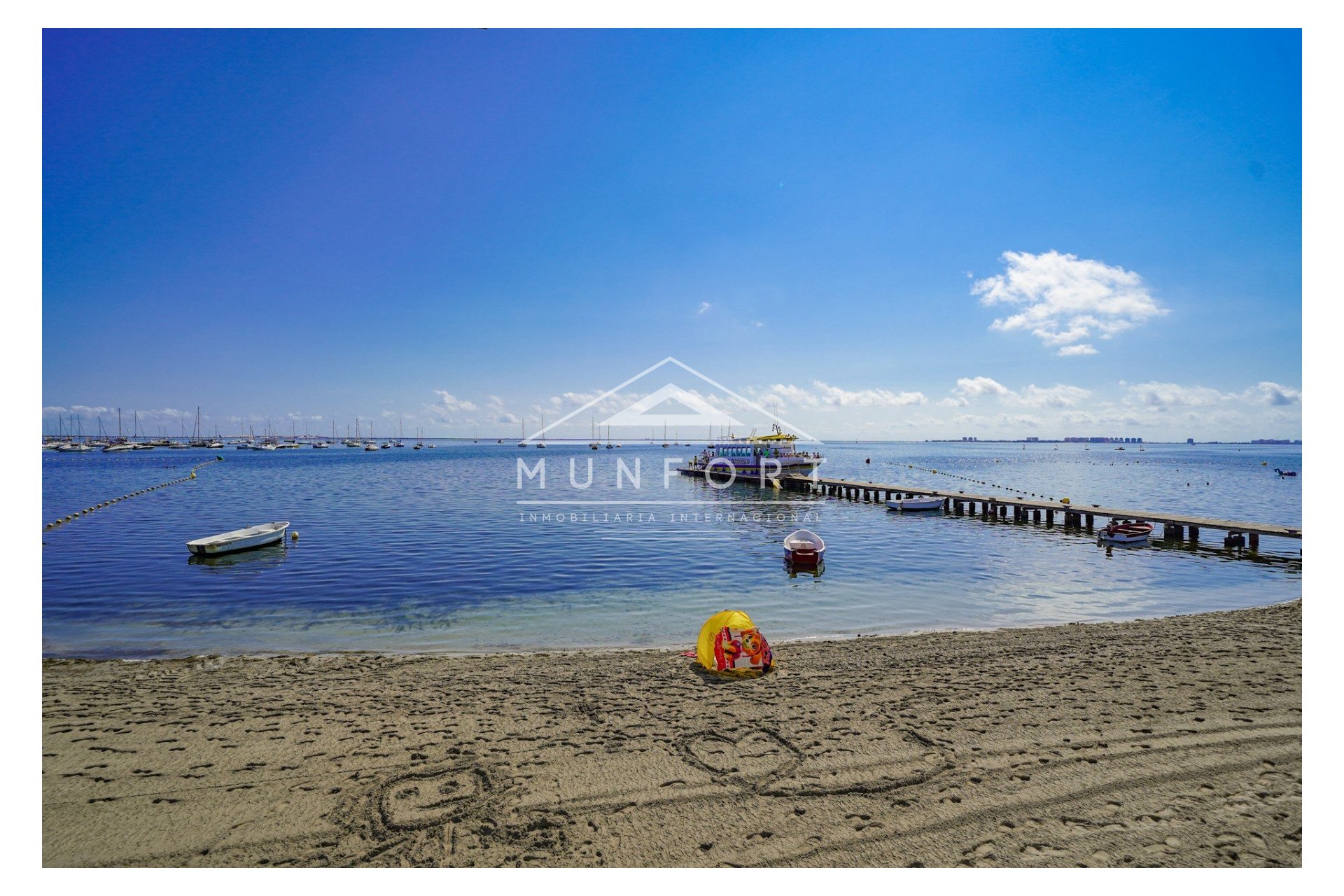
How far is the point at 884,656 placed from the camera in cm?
1273

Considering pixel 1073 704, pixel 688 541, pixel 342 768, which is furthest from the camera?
pixel 688 541

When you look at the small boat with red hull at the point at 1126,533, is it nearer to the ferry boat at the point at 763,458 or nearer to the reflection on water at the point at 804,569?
the reflection on water at the point at 804,569

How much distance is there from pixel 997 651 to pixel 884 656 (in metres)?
2.48

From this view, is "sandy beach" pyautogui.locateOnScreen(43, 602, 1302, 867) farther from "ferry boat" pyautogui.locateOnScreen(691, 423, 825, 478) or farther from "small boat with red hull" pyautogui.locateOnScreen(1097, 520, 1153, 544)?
"ferry boat" pyautogui.locateOnScreen(691, 423, 825, 478)

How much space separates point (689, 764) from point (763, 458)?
67.6 metres

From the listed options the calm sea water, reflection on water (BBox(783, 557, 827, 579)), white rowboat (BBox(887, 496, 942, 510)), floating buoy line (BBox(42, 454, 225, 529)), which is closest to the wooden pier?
white rowboat (BBox(887, 496, 942, 510))

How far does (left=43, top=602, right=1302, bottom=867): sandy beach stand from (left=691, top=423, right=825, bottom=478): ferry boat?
211 feet

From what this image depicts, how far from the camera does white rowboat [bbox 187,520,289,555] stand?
87.9 ft

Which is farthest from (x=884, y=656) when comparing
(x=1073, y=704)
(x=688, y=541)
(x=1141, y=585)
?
(x=688, y=541)

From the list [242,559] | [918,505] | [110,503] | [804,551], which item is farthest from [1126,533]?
[110,503]

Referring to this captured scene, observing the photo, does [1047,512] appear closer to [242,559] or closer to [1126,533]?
[1126,533]

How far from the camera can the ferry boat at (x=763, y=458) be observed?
253ft
